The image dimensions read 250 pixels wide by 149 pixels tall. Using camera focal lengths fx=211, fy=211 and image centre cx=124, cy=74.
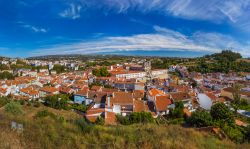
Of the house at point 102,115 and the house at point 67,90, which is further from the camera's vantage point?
the house at point 67,90

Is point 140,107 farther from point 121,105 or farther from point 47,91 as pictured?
point 47,91

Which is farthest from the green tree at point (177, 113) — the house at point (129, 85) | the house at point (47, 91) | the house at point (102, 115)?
the house at point (47, 91)

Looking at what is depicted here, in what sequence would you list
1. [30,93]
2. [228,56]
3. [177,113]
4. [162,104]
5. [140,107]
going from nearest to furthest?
[177,113]
[140,107]
[162,104]
[30,93]
[228,56]

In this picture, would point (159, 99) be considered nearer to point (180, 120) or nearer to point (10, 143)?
point (180, 120)

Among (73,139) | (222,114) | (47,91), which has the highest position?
(73,139)

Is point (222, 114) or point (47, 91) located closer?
point (222, 114)

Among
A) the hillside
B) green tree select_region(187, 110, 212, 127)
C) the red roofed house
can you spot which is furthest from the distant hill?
the hillside

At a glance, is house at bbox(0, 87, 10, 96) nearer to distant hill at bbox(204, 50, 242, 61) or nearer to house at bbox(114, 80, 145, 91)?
house at bbox(114, 80, 145, 91)

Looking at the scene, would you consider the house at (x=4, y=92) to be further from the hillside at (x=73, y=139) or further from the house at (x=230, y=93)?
the house at (x=230, y=93)

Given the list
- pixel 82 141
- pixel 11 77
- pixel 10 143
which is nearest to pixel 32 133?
pixel 10 143

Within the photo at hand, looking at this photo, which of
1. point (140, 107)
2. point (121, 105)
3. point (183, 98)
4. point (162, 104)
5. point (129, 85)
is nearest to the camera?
point (121, 105)

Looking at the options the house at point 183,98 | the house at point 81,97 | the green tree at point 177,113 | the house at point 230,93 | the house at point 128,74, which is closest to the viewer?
the green tree at point 177,113

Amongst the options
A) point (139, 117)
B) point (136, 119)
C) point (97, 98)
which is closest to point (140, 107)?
point (139, 117)
